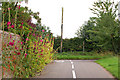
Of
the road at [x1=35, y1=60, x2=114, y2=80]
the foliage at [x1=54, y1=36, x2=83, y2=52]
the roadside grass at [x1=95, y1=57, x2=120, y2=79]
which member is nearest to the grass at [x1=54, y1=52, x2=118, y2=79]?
the roadside grass at [x1=95, y1=57, x2=120, y2=79]

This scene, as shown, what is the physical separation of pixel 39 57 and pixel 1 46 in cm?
282

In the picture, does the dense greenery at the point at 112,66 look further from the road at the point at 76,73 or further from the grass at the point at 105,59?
the road at the point at 76,73

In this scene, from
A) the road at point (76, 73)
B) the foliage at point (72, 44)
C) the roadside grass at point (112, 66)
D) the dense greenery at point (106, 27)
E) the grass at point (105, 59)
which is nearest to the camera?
the road at point (76, 73)

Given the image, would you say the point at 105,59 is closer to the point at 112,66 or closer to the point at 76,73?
the point at 112,66

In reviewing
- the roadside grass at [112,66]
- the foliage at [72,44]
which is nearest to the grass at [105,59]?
the roadside grass at [112,66]

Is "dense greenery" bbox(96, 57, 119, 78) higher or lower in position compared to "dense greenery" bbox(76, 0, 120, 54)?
lower

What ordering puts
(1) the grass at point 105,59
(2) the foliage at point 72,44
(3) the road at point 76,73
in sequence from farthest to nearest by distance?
(2) the foliage at point 72,44, (1) the grass at point 105,59, (3) the road at point 76,73

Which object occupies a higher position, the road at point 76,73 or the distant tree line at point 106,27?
the distant tree line at point 106,27

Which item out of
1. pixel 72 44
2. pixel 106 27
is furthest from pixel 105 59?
pixel 72 44

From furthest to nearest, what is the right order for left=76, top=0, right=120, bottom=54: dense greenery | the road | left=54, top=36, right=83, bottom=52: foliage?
left=54, top=36, right=83, bottom=52: foliage
left=76, top=0, right=120, bottom=54: dense greenery
the road

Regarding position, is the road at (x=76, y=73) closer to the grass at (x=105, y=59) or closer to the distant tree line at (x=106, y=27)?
the grass at (x=105, y=59)

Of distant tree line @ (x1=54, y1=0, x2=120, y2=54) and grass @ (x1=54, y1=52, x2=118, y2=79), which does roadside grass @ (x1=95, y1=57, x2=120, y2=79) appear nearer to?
grass @ (x1=54, y1=52, x2=118, y2=79)

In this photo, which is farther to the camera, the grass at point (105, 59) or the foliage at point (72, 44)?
the foliage at point (72, 44)

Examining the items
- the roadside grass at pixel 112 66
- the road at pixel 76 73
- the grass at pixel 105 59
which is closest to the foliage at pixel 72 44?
the grass at pixel 105 59
